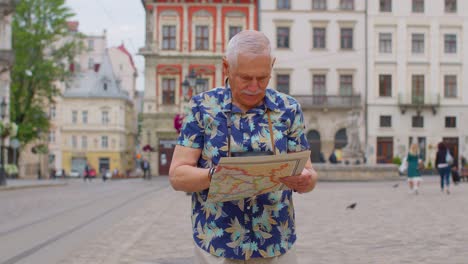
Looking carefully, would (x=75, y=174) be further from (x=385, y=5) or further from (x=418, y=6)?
(x=418, y=6)

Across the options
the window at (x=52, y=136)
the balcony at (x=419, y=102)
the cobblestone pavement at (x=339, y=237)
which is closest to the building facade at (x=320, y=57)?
the balcony at (x=419, y=102)

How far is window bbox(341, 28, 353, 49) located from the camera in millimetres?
57341

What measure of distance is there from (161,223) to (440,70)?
4630cm

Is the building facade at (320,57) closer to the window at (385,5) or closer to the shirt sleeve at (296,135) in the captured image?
the window at (385,5)

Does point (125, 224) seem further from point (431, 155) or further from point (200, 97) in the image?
point (431, 155)

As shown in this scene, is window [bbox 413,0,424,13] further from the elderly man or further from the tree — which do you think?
the elderly man

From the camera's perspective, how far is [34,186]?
35812mm

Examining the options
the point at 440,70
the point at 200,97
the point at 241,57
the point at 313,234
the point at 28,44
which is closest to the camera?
the point at 241,57

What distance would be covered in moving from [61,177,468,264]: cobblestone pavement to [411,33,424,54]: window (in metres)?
41.0

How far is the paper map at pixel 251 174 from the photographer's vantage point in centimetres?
276

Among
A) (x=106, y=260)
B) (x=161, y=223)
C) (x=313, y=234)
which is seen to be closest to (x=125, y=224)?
(x=161, y=223)

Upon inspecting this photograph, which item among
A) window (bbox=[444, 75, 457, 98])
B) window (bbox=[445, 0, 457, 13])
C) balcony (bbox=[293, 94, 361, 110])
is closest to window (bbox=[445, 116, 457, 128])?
window (bbox=[444, 75, 457, 98])

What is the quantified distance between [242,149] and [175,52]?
54793 mm

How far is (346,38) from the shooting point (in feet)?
188
